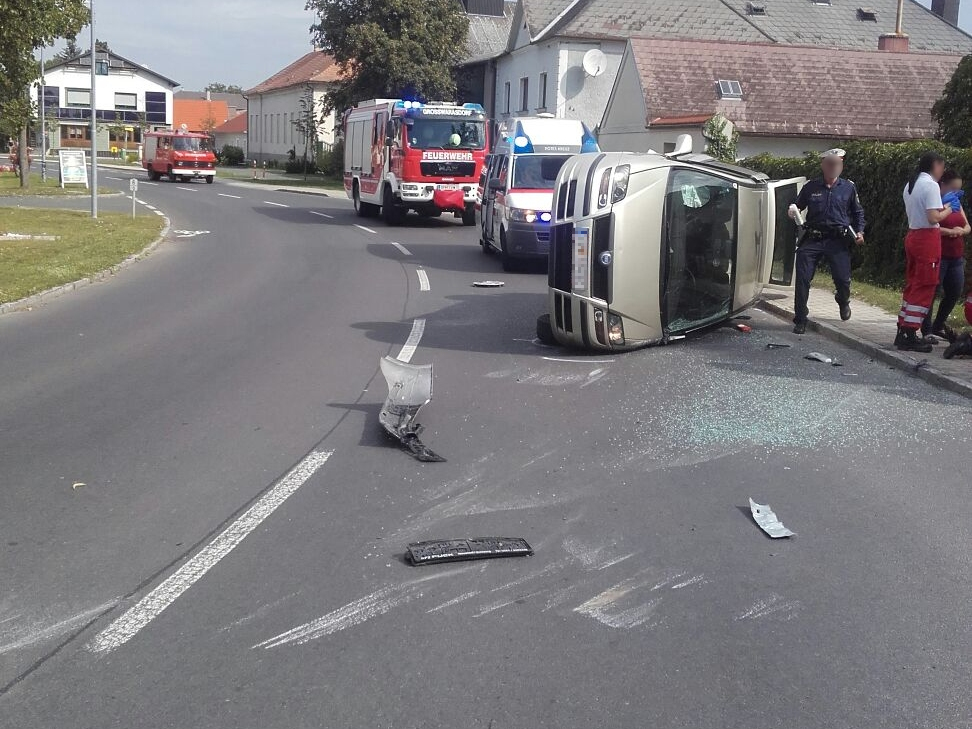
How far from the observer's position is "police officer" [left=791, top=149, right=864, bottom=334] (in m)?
11.6

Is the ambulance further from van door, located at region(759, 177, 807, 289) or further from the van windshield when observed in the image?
van door, located at region(759, 177, 807, 289)

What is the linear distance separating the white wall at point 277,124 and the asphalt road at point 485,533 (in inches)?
2647

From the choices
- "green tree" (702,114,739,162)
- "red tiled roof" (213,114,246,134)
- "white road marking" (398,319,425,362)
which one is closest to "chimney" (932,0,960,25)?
"green tree" (702,114,739,162)

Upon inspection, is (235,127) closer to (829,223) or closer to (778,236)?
(778,236)

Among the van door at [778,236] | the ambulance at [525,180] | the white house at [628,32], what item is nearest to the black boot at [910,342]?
the van door at [778,236]

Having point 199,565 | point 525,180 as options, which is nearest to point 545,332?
point 199,565

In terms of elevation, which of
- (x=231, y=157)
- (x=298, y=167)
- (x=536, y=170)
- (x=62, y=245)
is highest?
(x=231, y=157)

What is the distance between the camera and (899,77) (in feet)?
124

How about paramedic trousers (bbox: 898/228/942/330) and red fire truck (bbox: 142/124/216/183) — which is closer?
paramedic trousers (bbox: 898/228/942/330)

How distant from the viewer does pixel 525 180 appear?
18812mm

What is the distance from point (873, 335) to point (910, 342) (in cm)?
94

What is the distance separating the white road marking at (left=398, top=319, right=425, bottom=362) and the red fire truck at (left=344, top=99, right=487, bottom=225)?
1507 centimetres

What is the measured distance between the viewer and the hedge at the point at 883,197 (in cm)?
1602

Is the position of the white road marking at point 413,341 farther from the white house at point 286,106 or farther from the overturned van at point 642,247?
the white house at point 286,106
